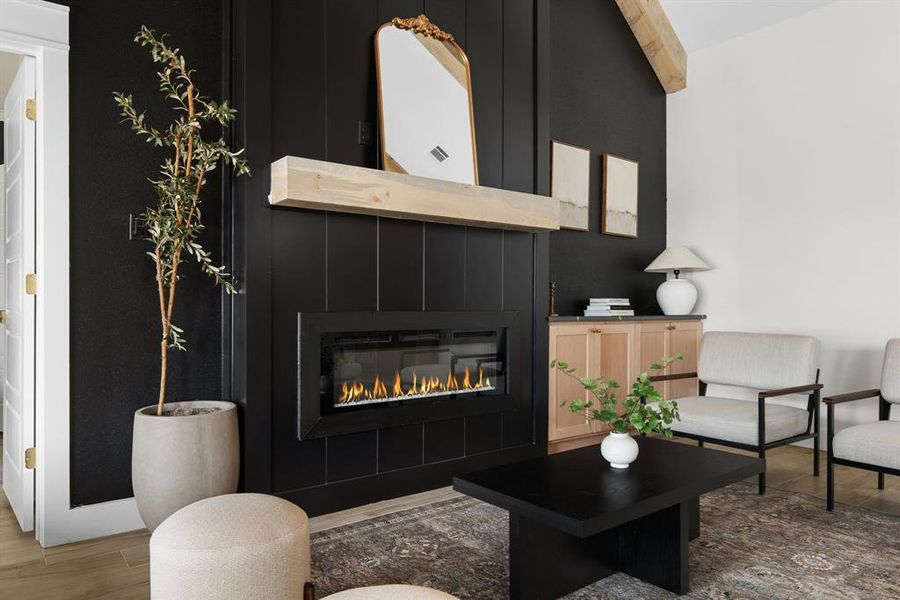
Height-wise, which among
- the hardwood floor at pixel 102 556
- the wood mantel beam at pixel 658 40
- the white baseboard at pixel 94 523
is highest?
the wood mantel beam at pixel 658 40

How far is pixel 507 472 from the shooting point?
2.36m

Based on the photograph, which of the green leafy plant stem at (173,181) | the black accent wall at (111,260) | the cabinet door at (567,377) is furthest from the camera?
the cabinet door at (567,377)

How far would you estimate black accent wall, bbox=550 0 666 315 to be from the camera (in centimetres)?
488

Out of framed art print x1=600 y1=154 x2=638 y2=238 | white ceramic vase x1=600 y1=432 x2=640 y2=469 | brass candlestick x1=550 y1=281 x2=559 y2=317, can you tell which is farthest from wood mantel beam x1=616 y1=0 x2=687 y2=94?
white ceramic vase x1=600 y1=432 x2=640 y2=469

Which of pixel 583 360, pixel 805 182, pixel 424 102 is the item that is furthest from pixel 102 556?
pixel 805 182

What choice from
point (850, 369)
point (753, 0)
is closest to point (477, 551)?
point (850, 369)

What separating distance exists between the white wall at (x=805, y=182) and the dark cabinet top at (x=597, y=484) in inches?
95.0

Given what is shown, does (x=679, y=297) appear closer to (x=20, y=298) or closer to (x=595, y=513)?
(x=595, y=513)

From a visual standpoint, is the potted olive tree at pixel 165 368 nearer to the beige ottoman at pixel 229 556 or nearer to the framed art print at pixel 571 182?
the beige ottoman at pixel 229 556

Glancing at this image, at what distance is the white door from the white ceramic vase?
2.44 metres

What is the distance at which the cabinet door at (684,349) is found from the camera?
195 inches

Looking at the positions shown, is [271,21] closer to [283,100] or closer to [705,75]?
[283,100]

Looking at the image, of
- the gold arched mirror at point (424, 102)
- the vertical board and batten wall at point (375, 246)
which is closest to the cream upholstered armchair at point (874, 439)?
the vertical board and batten wall at point (375, 246)

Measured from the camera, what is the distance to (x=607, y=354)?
4516mm
